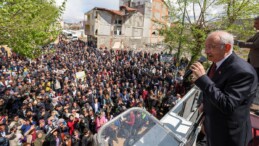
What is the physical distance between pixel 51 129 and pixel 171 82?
8937 millimetres

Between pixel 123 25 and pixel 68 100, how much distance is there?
31.3 m

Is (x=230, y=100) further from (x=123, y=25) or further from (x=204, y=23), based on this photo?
(x=123, y=25)

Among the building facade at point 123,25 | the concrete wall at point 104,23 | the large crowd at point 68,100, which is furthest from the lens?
the building facade at point 123,25

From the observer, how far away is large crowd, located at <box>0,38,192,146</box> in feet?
25.6

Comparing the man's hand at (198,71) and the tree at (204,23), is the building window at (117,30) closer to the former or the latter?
the tree at (204,23)

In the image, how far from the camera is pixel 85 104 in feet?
33.5

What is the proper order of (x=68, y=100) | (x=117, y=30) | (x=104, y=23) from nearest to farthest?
(x=68, y=100) < (x=104, y=23) < (x=117, y=30)

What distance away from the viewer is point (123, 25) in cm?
3969

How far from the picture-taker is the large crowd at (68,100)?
780cm

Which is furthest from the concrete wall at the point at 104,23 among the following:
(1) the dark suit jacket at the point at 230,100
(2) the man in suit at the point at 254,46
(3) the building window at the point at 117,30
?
(1) the dark suit jacket at the point at 230,100

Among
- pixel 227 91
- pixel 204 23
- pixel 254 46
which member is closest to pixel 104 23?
pixel 204 23

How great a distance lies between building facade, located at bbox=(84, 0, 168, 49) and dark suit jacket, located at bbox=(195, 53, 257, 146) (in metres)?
34.8

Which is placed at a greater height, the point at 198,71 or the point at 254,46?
the point at 254,46

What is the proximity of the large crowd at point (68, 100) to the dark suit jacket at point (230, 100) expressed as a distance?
2.46 metres
